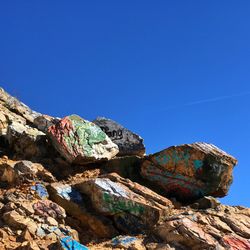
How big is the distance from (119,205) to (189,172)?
5002 millimetres

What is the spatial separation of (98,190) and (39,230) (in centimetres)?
350

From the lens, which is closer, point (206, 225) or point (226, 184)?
point (206, 225)

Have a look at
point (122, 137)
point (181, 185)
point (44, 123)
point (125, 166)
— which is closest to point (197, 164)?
point (181, 185)

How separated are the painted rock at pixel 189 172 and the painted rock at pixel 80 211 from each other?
4541mm

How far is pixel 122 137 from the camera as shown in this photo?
24.5 m

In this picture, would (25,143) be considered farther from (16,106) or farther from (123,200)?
(16,106)

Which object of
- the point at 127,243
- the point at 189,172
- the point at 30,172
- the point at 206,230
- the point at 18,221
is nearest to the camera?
the point at 18,221

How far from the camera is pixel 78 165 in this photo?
21203 mm

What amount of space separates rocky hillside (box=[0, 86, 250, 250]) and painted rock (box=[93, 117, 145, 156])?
0.06 m

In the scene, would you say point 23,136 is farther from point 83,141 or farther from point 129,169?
point 129,169

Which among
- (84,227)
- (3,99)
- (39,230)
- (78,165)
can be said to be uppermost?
(3,99)

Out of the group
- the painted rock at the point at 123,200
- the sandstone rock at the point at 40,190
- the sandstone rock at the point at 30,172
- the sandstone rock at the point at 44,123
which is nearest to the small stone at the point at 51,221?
the sandstone rock at the point at 40,190

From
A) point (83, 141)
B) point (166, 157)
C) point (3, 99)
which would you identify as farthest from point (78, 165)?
point (3, 99)

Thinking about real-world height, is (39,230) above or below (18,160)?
below
